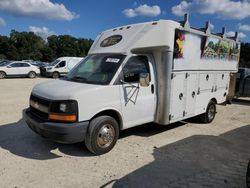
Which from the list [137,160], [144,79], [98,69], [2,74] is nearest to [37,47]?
[2,74]

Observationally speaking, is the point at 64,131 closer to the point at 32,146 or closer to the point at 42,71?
the point at 32,146

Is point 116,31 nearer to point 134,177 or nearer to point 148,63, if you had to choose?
point 148,63

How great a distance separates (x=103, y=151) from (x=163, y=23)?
315 cm

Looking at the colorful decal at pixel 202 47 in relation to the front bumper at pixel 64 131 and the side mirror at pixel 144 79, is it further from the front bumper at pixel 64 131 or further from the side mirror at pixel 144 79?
the front bumper at pixel 64 131

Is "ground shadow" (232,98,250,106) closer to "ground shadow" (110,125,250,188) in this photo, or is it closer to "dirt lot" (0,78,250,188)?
"dirt lot" (0,78,250,188)

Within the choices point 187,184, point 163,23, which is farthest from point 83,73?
point 187,184

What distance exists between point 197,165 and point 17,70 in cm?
2095

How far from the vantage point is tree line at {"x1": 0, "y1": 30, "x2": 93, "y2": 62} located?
73.5 meters

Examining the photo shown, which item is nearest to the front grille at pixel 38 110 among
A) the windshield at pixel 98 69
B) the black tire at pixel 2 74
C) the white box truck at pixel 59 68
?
the windshield at pixel 98 69

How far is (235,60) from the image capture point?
8812 mm

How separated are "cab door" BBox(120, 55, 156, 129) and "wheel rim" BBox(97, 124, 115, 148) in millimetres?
390

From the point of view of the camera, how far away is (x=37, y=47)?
8019 centimetres

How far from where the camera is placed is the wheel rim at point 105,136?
4.97 metres

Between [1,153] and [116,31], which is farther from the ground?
[116,31]
